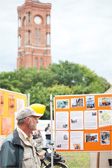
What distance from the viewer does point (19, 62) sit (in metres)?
73.7

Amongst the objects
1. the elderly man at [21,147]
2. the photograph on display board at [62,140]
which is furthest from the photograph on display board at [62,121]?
the elderly man at [21,147]

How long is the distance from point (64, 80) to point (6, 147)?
131 feet

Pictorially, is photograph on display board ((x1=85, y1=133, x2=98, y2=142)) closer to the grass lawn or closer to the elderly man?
the grass lawn

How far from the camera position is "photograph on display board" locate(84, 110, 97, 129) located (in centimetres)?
618

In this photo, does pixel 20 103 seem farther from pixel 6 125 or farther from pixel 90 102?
pixel 90 102

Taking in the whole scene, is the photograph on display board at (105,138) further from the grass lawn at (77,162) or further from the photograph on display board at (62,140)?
the grass lawn at (77,162)

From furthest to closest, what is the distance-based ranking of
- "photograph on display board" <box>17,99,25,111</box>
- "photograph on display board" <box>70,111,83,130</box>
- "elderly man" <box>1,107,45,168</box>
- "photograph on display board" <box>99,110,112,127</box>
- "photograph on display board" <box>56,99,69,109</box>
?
"photograph on display board" <box>17,99,25,111</box>
"photograph on display board" <box>56,99,69,109</box>
"photograph on display board" <box>70,111,83,130</box>
"photograph on display board" <box>99,110,112,127</box>
"elderly man" <box>1,107,45,168</box>

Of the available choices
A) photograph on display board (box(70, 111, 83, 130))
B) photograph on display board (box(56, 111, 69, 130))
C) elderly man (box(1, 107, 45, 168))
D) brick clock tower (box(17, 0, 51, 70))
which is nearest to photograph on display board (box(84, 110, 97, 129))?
photograph on display board (box(70, 111, 83, 130))

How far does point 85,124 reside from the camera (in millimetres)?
6215

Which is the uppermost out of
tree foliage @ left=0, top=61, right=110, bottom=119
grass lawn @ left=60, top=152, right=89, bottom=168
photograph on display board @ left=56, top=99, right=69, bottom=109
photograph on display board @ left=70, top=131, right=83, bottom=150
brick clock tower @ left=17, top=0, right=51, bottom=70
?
brick clock tower @ left=17, top=0, right=51, bottom=70

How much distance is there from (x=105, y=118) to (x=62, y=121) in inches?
38.3

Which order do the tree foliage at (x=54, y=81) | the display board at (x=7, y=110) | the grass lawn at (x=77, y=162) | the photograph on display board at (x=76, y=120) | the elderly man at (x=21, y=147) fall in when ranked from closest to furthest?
the elderly man at (x=21, y=147) < the display board at (x=7, y=110) < the photograph on display board at (x=76, y=120) < the grass lawn at (x=77, y=162) < the tree foliage at (x=54, y=81)

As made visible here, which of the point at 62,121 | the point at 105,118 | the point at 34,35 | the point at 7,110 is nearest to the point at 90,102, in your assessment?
the point at 105,118

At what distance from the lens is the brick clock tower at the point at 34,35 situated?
2820 inches
